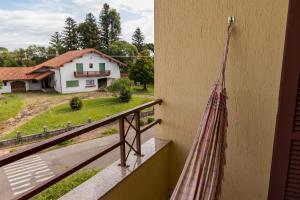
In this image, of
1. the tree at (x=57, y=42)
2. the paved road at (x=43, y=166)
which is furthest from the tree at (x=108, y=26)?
the paved road at (x=43, y=166)

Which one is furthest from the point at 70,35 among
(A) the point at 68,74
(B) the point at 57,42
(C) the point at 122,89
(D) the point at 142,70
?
(D) the point at 142,70

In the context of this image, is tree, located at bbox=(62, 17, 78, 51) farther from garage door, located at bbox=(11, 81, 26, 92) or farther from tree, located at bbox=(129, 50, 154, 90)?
tree, located at bbox=(129, 50, 154, 90)

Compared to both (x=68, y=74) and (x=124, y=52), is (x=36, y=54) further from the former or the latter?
(x=124, y=52)

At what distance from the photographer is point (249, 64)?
136 cm

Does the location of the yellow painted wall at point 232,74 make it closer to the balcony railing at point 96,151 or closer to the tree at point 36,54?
the balcony railing at point 96,151

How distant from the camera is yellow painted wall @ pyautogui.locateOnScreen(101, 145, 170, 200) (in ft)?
4.22

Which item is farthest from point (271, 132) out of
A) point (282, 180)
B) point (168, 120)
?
point (168, 120)

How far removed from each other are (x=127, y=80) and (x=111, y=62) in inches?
115

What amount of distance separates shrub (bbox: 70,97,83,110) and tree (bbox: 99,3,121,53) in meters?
6.11

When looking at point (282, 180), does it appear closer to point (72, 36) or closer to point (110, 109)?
point (110, 109)

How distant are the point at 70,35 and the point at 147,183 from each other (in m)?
17.3

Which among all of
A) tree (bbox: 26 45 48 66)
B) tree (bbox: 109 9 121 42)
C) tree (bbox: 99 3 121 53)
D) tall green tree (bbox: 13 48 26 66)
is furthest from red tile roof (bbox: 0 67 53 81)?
tree (bbox: 109 9 121 42)

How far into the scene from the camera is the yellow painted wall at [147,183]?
1286 millimetres

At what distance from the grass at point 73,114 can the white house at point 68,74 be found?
2.24 metres
